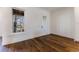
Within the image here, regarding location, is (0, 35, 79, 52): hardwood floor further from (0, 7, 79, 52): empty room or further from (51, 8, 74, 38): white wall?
(51, 8, 74, 38): white wall

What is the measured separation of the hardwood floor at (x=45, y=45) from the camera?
A: 1380 millimetres

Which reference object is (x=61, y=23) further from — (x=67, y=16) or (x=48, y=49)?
(x=48, y=49)

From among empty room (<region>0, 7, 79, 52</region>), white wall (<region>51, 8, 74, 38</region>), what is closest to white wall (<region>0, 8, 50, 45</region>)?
empty room (<region>0, 7, 79, 52</region>)

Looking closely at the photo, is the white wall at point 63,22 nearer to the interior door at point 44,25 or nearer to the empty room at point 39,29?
the empty room at point 39,29

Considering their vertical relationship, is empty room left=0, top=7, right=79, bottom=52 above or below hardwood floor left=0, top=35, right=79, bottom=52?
above

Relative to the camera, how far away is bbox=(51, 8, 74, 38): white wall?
57.3 inches

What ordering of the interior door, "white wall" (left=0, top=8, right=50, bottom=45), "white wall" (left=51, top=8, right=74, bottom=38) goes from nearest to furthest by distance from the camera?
"white wall" (left=0, top=8, right=50, bottom=45)
"white wall" (left=51, top=8, right=74, bottom=38)
the interior door

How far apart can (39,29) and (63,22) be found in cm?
48

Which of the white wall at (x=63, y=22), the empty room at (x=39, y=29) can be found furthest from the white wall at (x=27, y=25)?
the white wall at (x=63, y=22)

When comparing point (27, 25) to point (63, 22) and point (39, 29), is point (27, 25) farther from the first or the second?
point (63, 22)
